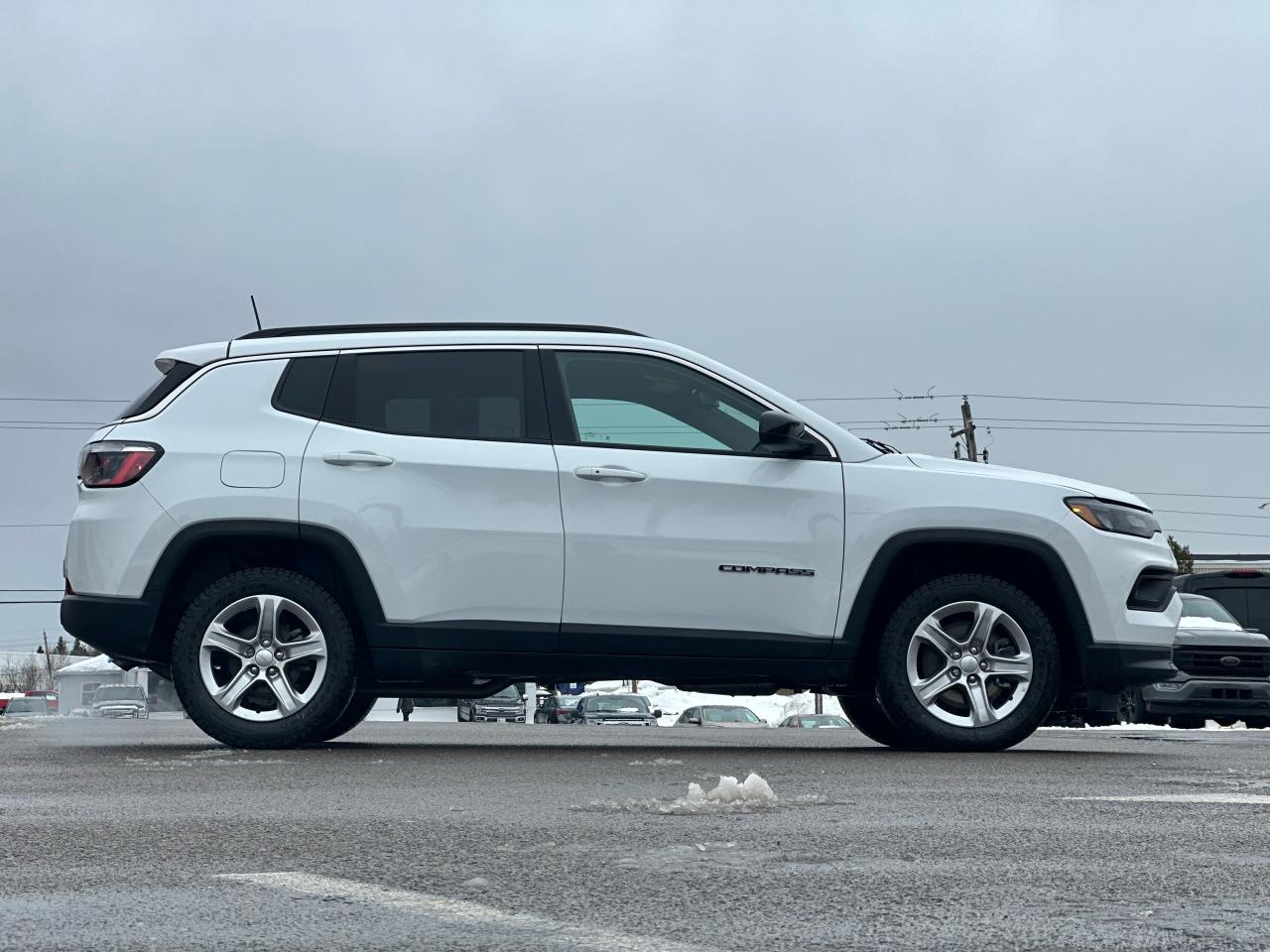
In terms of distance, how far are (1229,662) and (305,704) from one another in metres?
12.7

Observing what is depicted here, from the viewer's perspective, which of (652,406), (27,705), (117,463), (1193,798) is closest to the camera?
Answer: (1193,798)

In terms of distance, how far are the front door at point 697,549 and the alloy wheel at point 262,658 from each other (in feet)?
3.81

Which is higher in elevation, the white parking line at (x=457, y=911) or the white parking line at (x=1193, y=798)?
the white parking line at (x=457, y=911)

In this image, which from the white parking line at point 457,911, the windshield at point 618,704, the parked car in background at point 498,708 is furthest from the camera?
the parked car in background at point 498,708

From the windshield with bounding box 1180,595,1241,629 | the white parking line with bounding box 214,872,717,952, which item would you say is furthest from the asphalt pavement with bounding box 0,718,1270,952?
the windshield with bounding box 1180,595,1241,629

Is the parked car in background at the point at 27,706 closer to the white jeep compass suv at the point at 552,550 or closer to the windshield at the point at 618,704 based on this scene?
the windshield at the point at 618,704

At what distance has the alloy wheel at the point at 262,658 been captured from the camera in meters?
7.39

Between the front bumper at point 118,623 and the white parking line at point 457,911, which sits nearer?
the white parking line at point 457,911

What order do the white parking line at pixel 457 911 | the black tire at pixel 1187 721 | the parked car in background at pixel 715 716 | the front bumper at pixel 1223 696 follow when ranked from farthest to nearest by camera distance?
the parked car in background at pixel 715 716, the black tire at pixel 1187 721, the front bumper at pixel 1223 696, the white parking line at pixel 457 911

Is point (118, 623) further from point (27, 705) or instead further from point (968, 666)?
point (27, 705)

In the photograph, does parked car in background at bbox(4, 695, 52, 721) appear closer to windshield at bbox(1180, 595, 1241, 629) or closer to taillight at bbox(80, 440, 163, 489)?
windshield at bbox(1180, 595, 1241, 629)

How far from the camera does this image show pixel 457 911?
3020 mm

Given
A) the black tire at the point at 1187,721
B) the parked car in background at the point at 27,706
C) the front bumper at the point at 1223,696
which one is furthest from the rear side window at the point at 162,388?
the parked car in background at the point at 27,706

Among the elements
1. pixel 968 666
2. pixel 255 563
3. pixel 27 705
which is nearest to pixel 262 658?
pixel 255 563
